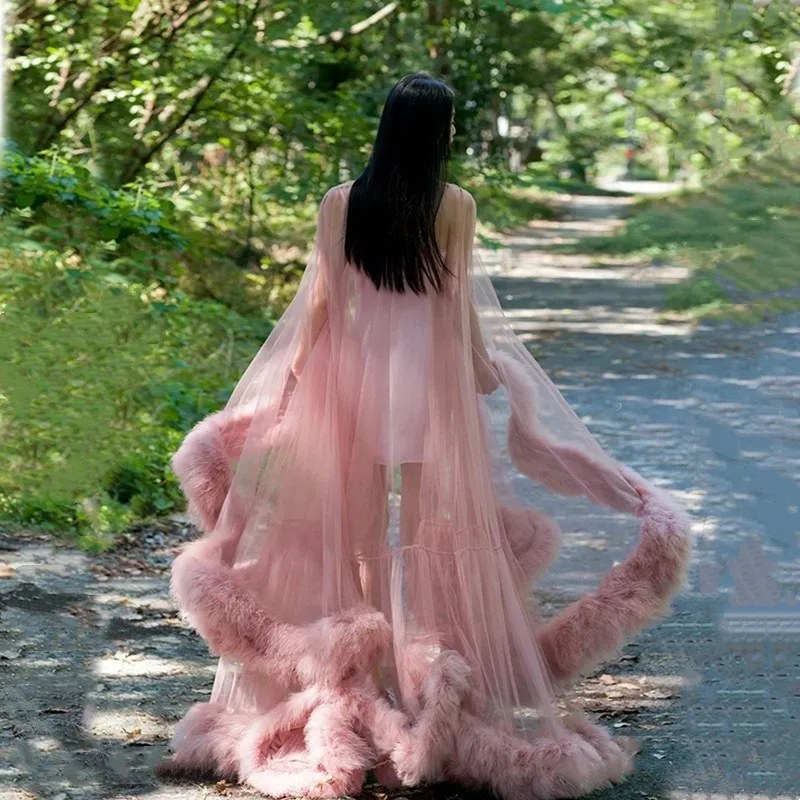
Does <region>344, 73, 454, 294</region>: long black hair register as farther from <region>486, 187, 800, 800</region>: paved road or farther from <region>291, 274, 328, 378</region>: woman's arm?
<region>486, 187, 800, 800</region>: paved road

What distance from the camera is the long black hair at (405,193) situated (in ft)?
12.6

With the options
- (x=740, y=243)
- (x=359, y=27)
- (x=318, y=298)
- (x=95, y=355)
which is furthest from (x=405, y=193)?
(x=359, y=27)

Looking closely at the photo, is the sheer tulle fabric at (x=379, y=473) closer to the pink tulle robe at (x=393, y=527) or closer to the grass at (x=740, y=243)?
the pink tulle robe at (x=393, y=527)

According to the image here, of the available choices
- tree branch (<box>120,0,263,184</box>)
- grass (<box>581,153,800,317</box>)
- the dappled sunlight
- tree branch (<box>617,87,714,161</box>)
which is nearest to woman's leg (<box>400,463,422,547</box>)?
the dappled sunlight

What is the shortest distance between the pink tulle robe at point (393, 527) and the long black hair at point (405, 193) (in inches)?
2.2

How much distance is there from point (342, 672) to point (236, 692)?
0.42 metres

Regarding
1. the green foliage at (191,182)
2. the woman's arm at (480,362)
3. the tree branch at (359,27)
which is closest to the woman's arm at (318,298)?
the woman's arm at (480,362)

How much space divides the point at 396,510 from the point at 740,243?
676 cm

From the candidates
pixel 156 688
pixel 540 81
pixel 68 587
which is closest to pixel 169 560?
pixel 68 587

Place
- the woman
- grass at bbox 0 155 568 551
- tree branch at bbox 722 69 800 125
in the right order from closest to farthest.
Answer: the woman
grass at bbox 0 155 568 551
tree branch at bbox 722 69 800 125

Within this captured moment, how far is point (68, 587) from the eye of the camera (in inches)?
232

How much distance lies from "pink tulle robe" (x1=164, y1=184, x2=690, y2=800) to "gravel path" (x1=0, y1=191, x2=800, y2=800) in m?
0.16

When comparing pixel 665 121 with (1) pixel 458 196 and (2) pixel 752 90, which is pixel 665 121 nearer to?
(2) pixel 752 90

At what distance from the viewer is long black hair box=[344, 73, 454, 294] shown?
3838 mm
